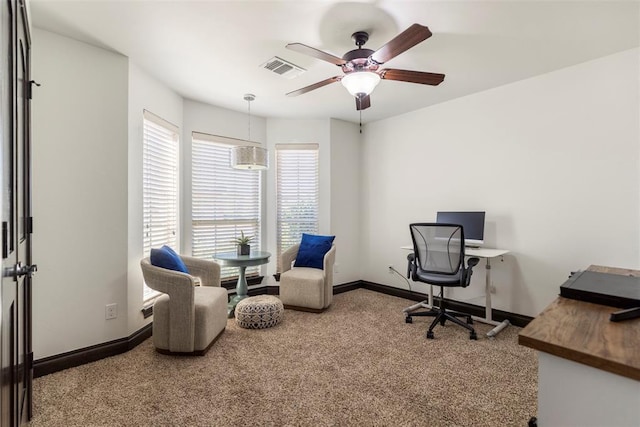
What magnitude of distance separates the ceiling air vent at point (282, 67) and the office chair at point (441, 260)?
1880mm

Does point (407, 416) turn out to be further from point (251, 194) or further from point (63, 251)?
point (251, 194)

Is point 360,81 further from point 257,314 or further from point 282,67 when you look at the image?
point 257,314

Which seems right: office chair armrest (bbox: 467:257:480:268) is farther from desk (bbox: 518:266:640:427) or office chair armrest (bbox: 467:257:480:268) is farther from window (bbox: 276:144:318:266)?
window (bbox: 276:144:318:266)

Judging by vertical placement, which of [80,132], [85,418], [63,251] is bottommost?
[85,418]

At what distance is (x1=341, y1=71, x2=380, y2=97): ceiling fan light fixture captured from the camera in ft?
7.46

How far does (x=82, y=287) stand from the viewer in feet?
8.29

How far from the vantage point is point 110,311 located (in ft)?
8.73

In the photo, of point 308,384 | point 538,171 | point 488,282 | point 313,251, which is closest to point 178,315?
point 308,384

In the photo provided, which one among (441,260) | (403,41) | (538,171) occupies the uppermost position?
(403,41)

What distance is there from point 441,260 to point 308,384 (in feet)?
5.75

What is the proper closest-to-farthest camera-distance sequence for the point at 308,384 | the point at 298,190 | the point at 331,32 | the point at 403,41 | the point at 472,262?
the point at 403,41
the point at 308,384
the point at 331,32
the point at 472,262
the point at 298,190

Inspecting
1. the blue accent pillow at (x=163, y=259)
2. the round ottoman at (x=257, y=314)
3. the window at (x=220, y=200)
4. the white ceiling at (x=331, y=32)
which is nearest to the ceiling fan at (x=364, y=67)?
the white ceiling at (x=331, y=32)

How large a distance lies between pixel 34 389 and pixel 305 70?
3.22 metres

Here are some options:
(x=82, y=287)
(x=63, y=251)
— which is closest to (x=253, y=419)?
(x=82, y=287)
